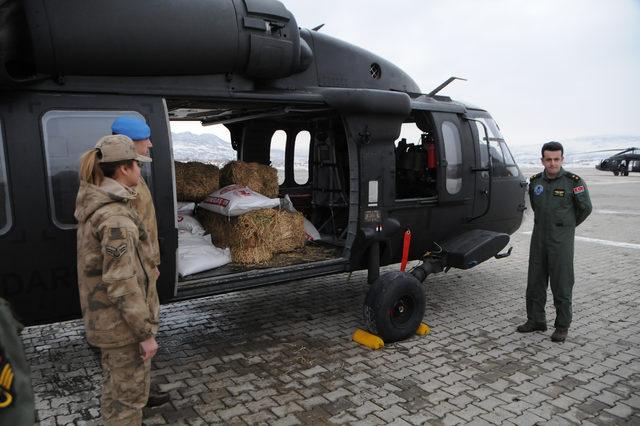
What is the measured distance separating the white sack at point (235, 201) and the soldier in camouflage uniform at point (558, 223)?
2981 millimetres

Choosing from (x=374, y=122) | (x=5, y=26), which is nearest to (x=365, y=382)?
(x=374, y=122)

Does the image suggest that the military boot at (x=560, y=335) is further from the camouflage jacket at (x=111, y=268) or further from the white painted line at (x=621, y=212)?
the white painted line at (x=621, y=212)

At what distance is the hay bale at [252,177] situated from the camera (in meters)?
5.91

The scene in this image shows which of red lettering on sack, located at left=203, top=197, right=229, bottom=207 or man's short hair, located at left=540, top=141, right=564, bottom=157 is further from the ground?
man's short hair, located at left=540, top=141, right=564, bottom=157

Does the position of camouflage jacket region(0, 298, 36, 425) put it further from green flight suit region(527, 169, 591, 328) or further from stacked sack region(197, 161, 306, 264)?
green flight suit region(527, 169, 591, 328)

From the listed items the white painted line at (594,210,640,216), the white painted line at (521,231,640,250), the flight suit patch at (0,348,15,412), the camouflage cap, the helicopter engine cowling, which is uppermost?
the helicopter engine cowling

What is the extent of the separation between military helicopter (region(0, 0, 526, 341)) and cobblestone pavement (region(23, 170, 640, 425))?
2.24 ft

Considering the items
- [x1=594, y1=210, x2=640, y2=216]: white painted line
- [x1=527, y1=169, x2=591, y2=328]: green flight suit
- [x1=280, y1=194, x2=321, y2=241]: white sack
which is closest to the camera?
[x1=527, y1=169, x2=591, y2=328]: green flight suit

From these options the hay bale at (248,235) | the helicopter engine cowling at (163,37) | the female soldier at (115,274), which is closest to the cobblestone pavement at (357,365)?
the hay bale at (248,235)

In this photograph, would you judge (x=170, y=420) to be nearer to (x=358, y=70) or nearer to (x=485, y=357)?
(x=485, y=357)

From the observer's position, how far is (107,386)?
2.91 metres

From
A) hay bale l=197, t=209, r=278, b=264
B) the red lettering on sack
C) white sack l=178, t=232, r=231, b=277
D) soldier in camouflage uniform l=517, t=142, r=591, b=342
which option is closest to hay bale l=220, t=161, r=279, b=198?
the red lettering on sack

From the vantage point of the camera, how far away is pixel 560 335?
17.1ft

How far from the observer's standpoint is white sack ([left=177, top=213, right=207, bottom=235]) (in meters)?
5.57
